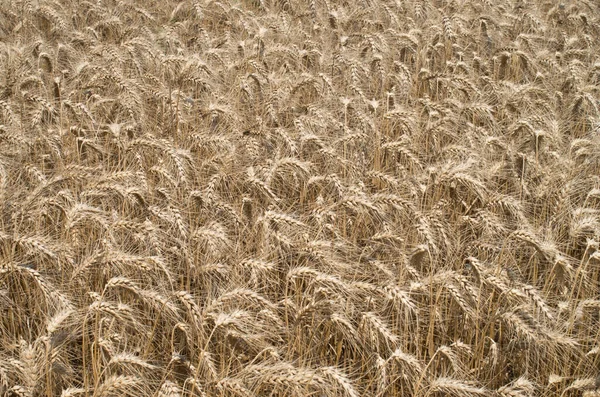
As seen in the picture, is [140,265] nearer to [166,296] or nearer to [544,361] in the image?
[166,296]

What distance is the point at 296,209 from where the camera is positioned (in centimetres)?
417

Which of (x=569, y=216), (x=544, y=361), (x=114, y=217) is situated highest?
(x=114, y=217)

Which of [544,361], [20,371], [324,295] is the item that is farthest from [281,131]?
[20,371]

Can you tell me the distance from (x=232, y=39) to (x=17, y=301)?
3.93 meters

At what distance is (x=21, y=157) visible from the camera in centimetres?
412

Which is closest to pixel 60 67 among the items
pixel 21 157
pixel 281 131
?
pixel 21 157

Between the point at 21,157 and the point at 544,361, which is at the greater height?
the point at 21,157

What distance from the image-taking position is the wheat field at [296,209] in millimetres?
2848

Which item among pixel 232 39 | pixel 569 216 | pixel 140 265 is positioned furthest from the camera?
pixel 232 39

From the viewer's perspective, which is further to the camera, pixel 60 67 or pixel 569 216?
pixel 60 67

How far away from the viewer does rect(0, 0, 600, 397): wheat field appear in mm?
2848

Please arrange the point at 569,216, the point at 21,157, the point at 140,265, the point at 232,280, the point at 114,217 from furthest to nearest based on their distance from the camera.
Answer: the point at 21,157 < the point at 569,216 < the point at 114,217 < the point at 232,280 < the point at 140,265

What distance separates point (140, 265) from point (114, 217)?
66cm

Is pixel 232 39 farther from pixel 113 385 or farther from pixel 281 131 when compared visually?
pixel 113 385
